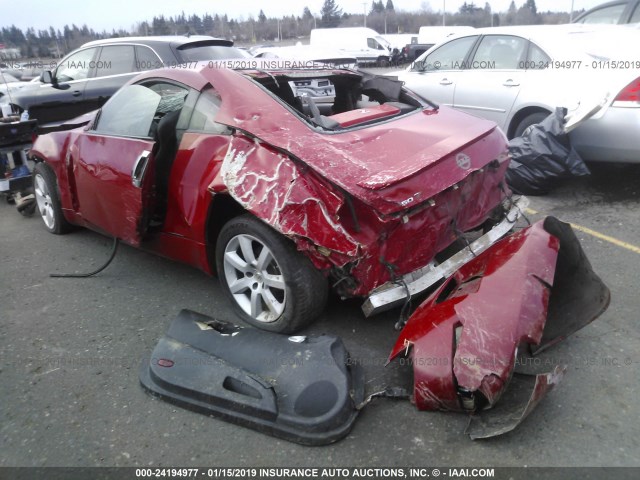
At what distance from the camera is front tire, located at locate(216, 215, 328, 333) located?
2938mm

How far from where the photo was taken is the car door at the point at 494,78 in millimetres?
5902

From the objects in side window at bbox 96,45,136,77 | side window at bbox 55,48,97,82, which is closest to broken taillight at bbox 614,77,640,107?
side window at bbox 96,45,136,77

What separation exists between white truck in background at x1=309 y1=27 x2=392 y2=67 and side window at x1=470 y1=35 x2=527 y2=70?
22252mm

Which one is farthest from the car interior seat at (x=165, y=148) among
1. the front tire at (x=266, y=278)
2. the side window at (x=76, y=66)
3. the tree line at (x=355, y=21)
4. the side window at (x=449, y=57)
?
the tree line at (x=355, y=21)

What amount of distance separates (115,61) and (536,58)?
5.68 metres

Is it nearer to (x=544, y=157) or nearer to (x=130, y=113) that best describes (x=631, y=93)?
(x=544, y=157)

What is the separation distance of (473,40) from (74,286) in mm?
5392

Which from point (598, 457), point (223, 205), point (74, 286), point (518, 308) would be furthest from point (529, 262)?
point (74, 286)

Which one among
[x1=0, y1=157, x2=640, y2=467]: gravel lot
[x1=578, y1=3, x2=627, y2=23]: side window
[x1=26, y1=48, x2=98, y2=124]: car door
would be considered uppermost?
[x1=578, y1=3, x2=627, y2=23]: side window

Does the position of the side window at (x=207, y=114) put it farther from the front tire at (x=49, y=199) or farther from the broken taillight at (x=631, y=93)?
the broken taillight at (x=631, y=93)

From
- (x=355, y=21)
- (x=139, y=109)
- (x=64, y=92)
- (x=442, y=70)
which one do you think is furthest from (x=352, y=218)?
(x=355, y=21)

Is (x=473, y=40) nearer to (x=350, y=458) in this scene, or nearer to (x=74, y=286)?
(x=74, y=286)

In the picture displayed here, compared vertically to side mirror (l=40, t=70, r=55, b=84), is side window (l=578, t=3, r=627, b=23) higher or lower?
higher

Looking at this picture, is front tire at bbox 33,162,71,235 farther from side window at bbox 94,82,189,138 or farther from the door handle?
the door handle
